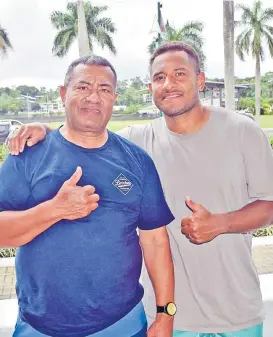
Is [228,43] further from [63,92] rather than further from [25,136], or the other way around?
[25,136]

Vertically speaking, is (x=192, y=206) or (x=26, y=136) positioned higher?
(x=26, y=136)

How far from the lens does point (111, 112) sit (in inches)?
57.7

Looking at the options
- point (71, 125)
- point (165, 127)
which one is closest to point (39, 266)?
point (71, 125)

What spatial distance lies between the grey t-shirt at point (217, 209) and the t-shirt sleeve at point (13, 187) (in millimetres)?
526

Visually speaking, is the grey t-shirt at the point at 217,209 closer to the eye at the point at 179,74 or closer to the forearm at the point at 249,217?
the forearm at the point at 249,217

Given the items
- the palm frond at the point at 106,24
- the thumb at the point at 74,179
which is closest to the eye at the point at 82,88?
the thumb at the point at 74,179

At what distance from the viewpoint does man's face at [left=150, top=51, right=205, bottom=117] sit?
1.58 m

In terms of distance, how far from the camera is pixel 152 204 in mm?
1458

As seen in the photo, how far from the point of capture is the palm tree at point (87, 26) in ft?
33.9

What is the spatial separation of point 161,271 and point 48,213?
0.50 m

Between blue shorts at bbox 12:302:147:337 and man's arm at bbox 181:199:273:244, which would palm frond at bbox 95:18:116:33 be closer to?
man's arm at bbox 181:199:273:244

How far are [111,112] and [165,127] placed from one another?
31 centimetres

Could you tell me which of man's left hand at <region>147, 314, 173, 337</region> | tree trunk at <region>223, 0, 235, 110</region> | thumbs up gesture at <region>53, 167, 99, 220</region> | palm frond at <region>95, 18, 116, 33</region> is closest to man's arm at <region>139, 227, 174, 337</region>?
man's left hand at <region>147, 314, 173, 337</region>

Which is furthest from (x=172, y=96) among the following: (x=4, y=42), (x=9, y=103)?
(x=4, y=42)
